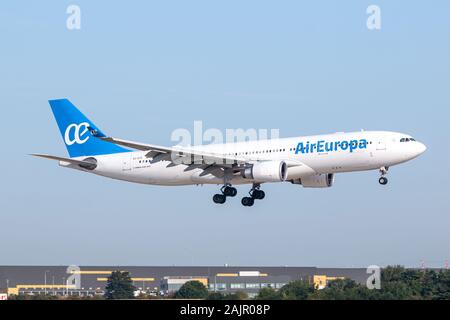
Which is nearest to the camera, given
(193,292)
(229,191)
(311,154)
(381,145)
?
(193,292)

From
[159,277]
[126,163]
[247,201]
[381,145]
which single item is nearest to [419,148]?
[381,145]

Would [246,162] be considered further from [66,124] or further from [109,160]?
[66,124]

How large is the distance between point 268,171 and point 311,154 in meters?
3.18

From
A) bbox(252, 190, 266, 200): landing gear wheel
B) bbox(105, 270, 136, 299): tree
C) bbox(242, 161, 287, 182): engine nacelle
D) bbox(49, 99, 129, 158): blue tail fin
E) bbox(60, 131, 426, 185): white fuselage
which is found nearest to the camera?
bbox(60, 131, 426, 185): white fuselage

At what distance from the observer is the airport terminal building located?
321 ft

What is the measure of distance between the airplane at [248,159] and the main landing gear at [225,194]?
0.07m

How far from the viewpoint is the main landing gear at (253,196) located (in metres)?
74.6

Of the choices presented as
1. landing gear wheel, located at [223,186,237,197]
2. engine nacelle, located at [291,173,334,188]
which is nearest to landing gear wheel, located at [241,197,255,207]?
landing gear wheel, located at [223,186,237,197]

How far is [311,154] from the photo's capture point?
223 ft

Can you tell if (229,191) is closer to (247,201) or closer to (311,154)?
(247,201)

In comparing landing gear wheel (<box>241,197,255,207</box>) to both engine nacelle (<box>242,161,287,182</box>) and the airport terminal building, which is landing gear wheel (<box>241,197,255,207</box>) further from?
the airport terminal building

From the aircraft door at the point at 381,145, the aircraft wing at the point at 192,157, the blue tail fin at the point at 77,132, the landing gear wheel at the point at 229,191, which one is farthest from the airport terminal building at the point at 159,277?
the aircraft door at the point at 381,145

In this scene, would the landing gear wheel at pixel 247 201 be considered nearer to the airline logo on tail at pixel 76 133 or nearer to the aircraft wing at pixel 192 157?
the aircraft wing at pixel 192 157

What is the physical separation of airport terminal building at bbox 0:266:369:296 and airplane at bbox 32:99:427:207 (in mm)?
20219
